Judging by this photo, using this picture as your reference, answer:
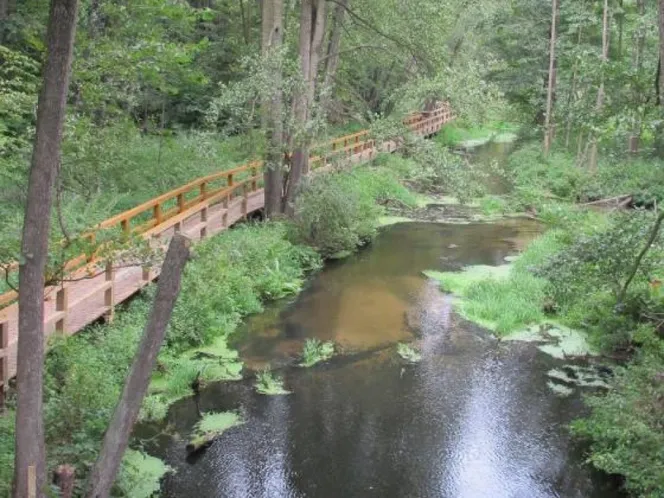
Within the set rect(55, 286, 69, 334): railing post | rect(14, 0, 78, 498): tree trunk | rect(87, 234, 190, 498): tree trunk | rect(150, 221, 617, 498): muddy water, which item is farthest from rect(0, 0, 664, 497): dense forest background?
rect(87, 234, 190, 498): tree trunk

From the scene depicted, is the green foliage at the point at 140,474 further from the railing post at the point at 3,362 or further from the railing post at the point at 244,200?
the railing post at the point at 244,200

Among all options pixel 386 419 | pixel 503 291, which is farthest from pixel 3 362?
pixel 503 291

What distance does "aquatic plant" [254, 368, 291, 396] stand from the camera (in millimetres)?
10680

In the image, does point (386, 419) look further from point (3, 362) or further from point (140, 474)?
point (3, 362)

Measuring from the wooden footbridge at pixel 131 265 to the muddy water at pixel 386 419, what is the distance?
6.55 ft

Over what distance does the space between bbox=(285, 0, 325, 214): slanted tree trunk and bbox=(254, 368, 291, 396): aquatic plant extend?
749 cm

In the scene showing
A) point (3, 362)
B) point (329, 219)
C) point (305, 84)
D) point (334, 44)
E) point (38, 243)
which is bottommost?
point (329, 219)

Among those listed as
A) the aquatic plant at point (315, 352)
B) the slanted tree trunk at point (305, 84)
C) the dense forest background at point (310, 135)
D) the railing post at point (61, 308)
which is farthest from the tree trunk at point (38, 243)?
the slanted tree trunk at point (305, 84)

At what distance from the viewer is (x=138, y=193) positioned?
18203mm

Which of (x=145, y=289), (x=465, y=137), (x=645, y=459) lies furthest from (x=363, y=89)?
(x=645, y=459)

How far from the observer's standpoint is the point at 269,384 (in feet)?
35.6

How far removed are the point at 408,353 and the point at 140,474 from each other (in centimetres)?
550

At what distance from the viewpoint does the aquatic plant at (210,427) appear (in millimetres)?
9039

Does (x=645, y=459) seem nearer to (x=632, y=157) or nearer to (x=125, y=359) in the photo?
(x=125, y=359)
